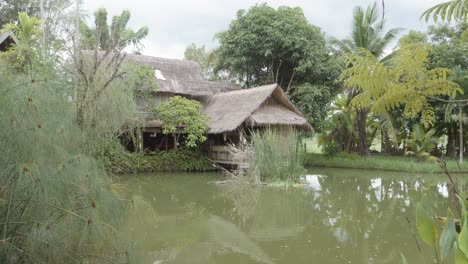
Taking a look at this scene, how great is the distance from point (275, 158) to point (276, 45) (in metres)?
7.67

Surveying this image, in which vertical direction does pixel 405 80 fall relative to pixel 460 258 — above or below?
above

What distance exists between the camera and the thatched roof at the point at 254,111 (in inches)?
554

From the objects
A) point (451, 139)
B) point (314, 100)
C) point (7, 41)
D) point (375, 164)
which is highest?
point (7, 41)

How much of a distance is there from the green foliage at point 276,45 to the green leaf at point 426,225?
52.6ft

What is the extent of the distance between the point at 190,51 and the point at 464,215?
989 inches

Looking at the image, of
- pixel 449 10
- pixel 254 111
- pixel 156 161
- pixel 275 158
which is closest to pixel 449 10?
pixel 449 10

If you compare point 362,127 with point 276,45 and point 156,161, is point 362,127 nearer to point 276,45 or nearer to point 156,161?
point 276,45

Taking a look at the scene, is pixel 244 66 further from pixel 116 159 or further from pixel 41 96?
pixel 41 96

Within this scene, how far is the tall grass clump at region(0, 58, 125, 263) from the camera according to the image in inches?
117

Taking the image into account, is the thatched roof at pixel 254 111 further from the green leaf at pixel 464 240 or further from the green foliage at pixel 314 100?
the green leaf at pixel 464 240

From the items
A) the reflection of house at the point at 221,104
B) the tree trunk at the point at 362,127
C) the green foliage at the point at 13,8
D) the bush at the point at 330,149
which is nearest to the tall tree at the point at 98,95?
the reflection of house at the point at 221,104

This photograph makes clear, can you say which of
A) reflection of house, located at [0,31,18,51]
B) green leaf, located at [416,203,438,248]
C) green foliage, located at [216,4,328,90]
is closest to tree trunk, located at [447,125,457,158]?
green foliage, located at [216,4,328,90]

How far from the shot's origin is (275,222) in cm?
727

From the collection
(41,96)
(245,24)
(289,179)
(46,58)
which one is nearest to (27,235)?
(41,96)
